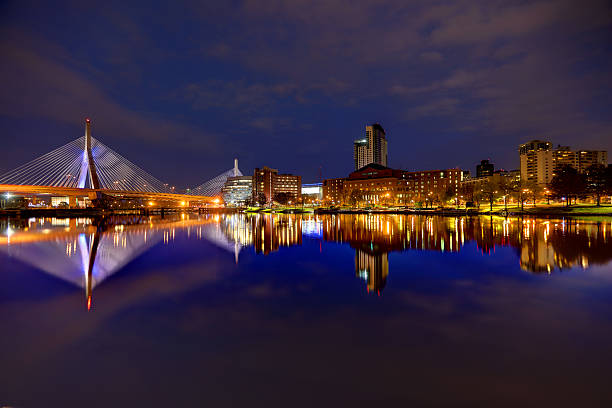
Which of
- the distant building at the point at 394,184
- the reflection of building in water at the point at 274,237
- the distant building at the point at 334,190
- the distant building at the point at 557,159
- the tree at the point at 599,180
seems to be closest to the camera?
the reflection of building in water at the point at 274,237

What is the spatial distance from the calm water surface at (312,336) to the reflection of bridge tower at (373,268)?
138mm

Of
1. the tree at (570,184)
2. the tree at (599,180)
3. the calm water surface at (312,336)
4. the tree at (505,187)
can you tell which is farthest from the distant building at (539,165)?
the calm water surface at (312,336)

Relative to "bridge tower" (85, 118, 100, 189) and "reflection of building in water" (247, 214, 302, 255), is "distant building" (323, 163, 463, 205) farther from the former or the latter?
"reflection of building in water" (247, 214, 302, 255)

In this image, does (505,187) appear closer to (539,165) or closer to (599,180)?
(599,180)

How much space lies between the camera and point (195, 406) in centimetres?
413

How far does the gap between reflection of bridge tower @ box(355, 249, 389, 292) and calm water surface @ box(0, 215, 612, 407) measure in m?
0.14

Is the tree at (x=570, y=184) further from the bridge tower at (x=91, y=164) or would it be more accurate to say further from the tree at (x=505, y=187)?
the bridge tower at (x=91, y=164)

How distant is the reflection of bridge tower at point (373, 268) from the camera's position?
10.1m

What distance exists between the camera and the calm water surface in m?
4.34

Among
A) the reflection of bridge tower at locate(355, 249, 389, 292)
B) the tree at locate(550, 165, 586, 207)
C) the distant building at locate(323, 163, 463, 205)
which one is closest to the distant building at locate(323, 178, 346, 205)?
the distant building at locate(323, 163, 463, 205)

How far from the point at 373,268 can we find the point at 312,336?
6.70m

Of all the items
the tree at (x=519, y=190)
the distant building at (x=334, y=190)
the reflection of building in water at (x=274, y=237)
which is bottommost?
the reflection of building in water at (x=274, y=237)

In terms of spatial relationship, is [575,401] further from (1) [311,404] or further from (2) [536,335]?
(1) [311,404]

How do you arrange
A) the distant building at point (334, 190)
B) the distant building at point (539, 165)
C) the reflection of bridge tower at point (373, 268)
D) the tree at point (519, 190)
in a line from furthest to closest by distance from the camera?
the distant building at point (334, 190), the distant building at point (539, 165), the tree at point (519, 190), the reflection of bridge tower at point (373, 268)
